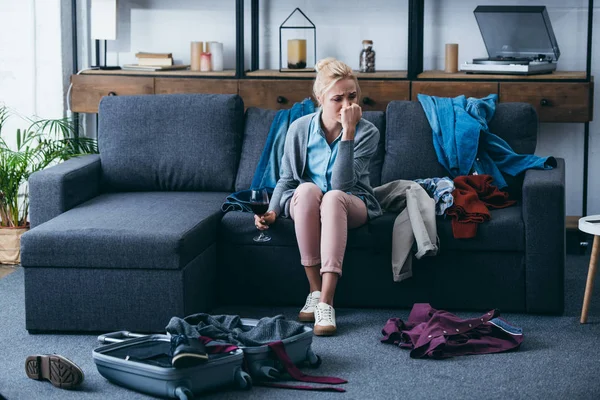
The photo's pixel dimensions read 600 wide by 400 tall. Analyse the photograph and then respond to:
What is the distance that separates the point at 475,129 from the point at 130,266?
1633 mm

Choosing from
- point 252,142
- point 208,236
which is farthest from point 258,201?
point 252,142

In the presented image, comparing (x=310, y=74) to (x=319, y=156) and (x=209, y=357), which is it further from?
(x=209, y=357)

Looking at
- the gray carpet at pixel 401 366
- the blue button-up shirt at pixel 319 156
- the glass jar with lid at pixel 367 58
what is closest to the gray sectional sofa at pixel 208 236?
the gray carpet at pixel 401 366

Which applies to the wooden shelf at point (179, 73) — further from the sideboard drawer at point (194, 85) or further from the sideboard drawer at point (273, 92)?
the sideboard drawer at point (273, 92)

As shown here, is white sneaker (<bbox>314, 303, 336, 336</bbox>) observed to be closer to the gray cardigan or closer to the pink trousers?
the pink trousers

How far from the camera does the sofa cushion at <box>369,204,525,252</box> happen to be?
3529 mm

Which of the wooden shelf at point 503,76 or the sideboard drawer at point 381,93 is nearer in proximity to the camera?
the wooden shelf at point 503,76

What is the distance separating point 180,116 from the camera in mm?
4211

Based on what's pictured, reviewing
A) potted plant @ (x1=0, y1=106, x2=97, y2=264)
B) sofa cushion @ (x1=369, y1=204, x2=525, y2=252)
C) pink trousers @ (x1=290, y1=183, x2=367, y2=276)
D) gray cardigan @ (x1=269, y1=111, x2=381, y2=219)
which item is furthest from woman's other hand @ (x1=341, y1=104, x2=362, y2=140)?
potted plant @ (x1=0, y1=106, x2=97, y2=264)

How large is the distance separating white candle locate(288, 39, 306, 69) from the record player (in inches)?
33.2

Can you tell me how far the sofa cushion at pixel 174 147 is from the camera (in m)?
4.17

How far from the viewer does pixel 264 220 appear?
3.53 m

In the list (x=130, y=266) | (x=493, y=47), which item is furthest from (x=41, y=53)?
(x=493, y=47)

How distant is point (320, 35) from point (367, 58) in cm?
40
